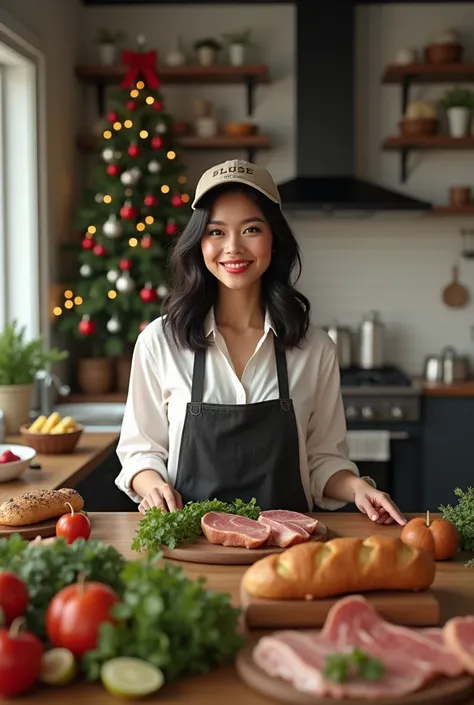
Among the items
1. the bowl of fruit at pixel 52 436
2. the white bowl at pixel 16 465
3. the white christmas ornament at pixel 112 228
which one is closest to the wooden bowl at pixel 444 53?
the white christmas ornament at pixel 112 228

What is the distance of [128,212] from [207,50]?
121cm

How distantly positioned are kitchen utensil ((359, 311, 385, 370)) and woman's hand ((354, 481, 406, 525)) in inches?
137

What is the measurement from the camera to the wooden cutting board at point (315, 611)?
168 centimetres

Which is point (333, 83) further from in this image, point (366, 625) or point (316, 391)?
point (366, 625)

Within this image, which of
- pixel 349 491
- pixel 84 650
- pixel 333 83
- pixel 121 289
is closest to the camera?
pixel 84 650

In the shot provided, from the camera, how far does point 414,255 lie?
608cm

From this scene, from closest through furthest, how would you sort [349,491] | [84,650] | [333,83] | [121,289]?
[84,650] → [349,491] → [121,289] → [333,83]

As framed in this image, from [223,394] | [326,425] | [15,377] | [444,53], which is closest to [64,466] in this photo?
[15,377]

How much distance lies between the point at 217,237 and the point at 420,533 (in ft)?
3.28

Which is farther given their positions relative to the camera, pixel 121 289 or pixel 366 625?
pixel 121 289

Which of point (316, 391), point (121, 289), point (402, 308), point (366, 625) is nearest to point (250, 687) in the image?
point (366, 625)

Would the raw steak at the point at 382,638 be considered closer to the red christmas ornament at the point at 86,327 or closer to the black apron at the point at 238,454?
the black apron at the point at 238,454

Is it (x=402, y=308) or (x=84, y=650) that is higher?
(x=402, y=308)

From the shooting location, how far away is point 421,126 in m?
5.73
